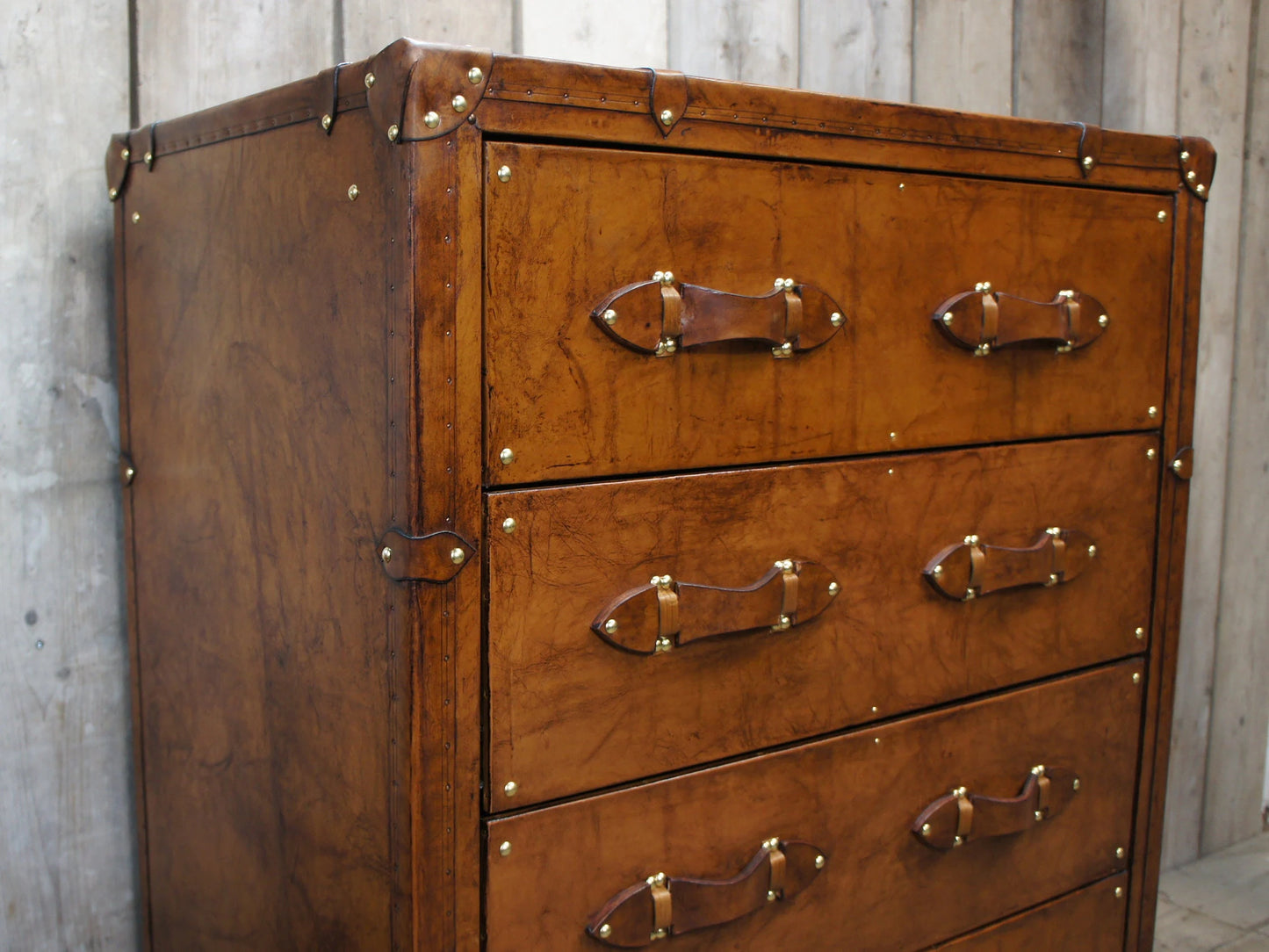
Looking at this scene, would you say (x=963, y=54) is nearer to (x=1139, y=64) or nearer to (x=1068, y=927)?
(x=1139, y=64)

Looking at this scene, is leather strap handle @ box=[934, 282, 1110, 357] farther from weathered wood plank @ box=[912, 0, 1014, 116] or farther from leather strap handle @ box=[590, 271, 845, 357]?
weathered wood plank @ box=[912, 0, 1014, 116]

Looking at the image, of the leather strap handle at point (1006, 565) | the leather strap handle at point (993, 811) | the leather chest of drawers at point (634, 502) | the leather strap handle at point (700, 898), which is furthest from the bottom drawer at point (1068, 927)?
the leather strap handle at point (1006, 565)

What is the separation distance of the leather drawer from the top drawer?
0.11 ft

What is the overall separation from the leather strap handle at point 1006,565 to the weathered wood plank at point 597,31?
814 mm

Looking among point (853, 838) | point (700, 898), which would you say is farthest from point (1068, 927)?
point (700, 898)

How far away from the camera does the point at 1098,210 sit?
4.49 ft

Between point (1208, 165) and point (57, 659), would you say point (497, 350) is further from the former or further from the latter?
point (1208, 165)

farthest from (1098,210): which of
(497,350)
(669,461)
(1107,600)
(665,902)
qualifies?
(665,902)

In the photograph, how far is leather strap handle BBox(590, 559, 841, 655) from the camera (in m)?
1.05

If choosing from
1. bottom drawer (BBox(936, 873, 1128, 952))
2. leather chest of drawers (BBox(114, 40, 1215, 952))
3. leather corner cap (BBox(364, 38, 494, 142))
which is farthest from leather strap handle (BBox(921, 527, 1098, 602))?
leather corner cap (BBox(364, 38, 494, 142))

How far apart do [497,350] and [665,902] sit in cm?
53

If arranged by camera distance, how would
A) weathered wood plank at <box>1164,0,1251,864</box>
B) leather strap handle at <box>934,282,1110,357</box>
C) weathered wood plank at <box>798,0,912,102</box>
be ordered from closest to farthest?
1. leather strap handle at <box>934,282,1110,357</box>
2. weathered wood plank at <box>798,0,912,102</box>
3. weathered wood plank at <box>1164,0,1251,864</box>

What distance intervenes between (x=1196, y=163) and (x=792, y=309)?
2.22 feet

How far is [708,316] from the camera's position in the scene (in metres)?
1.06
